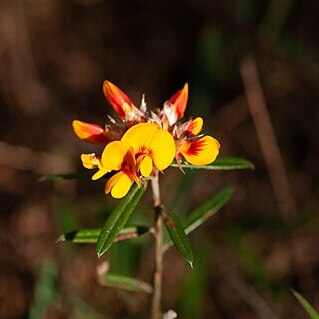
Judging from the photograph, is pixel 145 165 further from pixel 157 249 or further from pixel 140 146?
pixel 157 249

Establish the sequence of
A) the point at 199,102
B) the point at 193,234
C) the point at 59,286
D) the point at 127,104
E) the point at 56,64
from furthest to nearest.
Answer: the point at 56,64, the point at 199,102, the point at 193,234, the point at 59,286, the point at 127,104

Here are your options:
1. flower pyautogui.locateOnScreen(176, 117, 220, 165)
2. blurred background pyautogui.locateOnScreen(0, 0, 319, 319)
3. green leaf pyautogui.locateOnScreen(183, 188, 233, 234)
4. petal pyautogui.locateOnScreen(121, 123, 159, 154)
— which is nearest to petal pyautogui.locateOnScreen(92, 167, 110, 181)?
petal pyautogui.locateOnScreen(121, 123, 159, 154)

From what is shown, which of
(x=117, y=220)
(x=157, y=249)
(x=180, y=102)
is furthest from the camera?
(x=157, y=249)

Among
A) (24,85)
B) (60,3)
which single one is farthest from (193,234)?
(60,3)

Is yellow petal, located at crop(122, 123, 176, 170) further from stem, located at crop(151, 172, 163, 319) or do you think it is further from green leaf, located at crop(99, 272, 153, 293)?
green leaf, located at crop(99, 272, 153, 293)

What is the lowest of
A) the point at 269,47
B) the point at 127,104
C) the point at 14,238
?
→ the point at 14,238

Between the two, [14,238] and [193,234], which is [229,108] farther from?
[14,238]

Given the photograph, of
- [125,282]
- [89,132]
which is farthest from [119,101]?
[125,282]

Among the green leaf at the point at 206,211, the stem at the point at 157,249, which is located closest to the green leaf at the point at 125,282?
the stem at the point at 157,249
